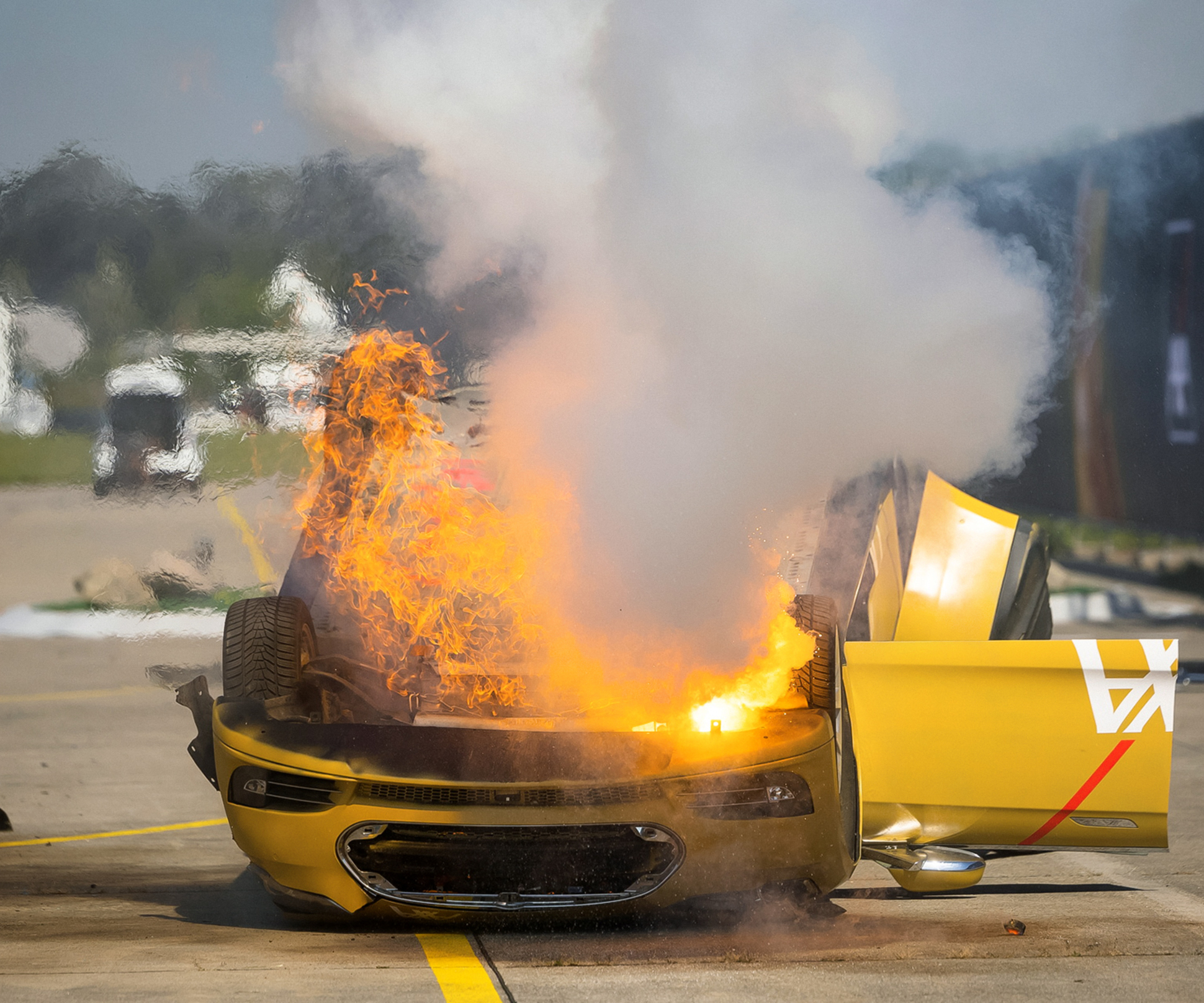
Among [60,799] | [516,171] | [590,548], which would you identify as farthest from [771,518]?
[60,799]

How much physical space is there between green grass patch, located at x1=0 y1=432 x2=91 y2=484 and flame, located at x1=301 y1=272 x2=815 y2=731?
4.88m

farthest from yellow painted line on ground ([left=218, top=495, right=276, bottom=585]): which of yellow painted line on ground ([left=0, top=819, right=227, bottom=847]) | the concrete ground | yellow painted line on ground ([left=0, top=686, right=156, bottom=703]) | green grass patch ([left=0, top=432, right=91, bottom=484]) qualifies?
yellow painted line on ground ([left=0, top=819, right=227, bottom=847])

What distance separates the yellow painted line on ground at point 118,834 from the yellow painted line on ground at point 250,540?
3.68m

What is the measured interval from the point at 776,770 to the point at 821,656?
67 cm

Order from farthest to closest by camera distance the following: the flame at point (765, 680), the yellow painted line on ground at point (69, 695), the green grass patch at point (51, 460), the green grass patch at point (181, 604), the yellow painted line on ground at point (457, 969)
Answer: the green grass patch at point (181, 604) < the yellow painted line on ground at point (69, 695) < the green grass patch at point (51, 460) < the flame at point (765, 680) < the yellow painted line on ground at point (457, 969)

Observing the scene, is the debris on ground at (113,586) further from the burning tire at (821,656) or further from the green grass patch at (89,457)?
the burning tire at (821,656)

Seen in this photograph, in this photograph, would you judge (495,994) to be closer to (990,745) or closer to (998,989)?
(998,989)

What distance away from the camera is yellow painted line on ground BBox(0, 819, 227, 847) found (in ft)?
20.2

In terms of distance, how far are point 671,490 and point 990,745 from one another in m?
1.67

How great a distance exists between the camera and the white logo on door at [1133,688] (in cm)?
456

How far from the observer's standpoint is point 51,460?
10.4 meters

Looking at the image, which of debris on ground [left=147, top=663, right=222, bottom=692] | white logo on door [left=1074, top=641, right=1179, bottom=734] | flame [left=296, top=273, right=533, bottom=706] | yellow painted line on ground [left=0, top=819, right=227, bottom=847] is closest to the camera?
white logo on door [left=1074, top=641, right=1179, bottom=734]

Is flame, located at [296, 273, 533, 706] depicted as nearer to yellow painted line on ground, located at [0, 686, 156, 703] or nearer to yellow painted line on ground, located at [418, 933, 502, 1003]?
yellow painted line on ground, located at [418, 933, 502, 1003]

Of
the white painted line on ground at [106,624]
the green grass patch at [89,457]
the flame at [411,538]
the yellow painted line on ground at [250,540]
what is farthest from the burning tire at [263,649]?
the white painted line on ground at [106,624]
